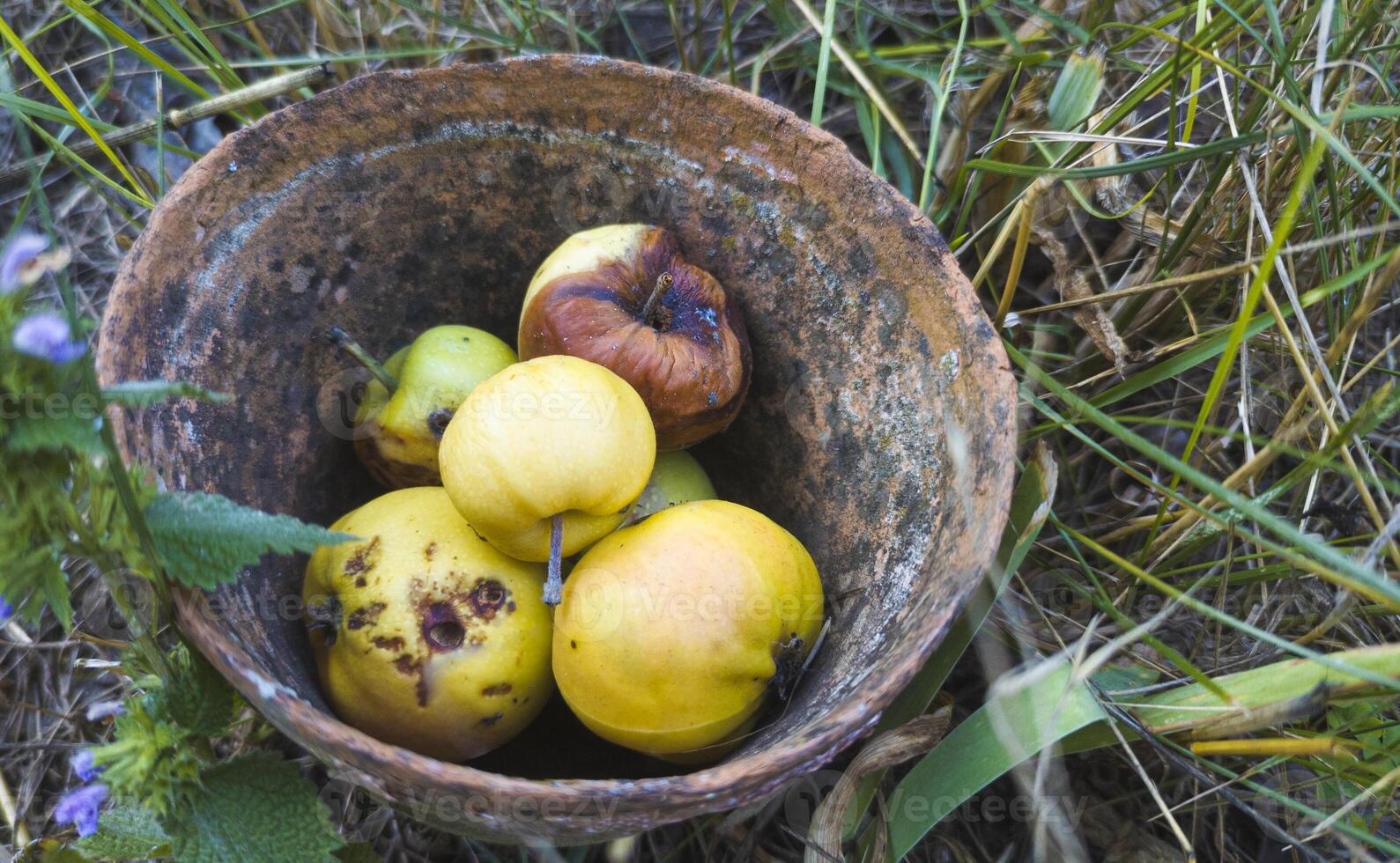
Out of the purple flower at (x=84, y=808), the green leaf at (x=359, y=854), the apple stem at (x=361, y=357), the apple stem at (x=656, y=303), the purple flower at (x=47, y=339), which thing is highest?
the purple flower at (x=47, y=339)

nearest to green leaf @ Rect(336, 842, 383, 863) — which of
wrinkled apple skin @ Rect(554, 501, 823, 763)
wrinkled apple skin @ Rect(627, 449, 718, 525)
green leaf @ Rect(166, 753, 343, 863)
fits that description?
green leaf @ Rect(166, 753, 343, 863)

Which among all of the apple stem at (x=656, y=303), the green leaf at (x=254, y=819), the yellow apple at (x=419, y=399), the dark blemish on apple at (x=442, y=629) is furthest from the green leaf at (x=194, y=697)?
the apple stem at (x=656, y=303)

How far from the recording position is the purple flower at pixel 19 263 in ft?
3.42

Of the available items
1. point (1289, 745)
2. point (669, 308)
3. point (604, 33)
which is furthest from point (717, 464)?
point (604, 33)

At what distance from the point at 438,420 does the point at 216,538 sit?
0.62 m

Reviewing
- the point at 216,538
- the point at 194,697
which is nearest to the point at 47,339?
the point at 216,538

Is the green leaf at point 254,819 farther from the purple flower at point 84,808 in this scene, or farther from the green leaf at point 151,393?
the green leaf at point 151,393

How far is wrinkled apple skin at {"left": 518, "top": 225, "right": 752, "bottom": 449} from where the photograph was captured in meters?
1.66

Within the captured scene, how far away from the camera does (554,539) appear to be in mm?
1462

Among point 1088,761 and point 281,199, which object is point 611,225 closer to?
point 281,199

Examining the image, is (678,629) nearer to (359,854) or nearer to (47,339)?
(359,854)

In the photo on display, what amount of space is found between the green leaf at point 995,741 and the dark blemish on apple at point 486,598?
75cm

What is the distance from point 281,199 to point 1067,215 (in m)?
1.76

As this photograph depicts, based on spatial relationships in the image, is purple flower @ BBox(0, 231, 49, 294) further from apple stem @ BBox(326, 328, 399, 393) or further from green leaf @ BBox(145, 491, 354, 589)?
apple stem @ BBox(326, 328, 399, 393)
